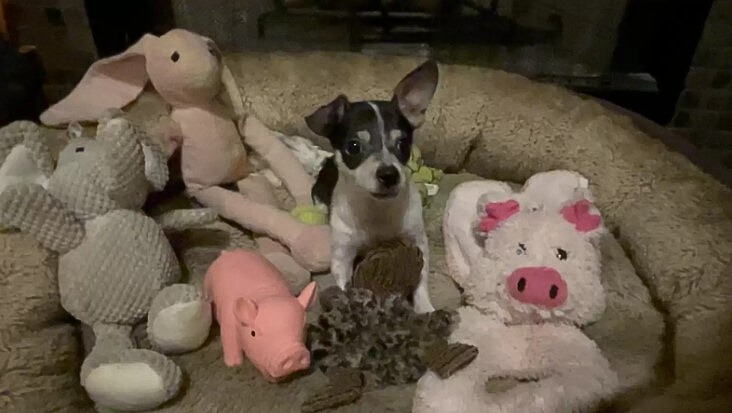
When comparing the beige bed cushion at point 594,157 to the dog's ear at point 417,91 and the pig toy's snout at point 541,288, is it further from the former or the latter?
the dog's ear at point 417,91

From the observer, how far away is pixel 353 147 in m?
1.51

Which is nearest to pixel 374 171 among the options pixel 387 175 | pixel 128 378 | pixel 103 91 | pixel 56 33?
pixel 387 175

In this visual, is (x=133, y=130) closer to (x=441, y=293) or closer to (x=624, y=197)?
(x=441, y=293)

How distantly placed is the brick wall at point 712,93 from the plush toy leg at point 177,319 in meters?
1.74

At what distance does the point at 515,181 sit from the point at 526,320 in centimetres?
55

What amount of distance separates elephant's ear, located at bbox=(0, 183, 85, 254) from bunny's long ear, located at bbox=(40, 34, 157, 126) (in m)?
0.46

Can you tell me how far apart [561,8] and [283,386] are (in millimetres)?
1606

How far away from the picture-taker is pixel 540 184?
1.70m

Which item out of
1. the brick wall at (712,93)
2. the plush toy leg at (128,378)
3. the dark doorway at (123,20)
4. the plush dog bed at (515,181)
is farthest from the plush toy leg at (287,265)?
the brick wall at (712,93)

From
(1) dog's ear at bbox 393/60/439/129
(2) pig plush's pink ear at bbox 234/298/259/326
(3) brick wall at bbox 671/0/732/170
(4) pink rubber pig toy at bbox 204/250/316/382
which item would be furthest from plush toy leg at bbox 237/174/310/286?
(3) brick wall at bbox 671/0/732/170

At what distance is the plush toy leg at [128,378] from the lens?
1.28 m

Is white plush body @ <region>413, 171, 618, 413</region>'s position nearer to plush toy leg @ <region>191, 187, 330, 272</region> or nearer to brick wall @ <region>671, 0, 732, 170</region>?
plush toy leg @ <region>191, 187, 330, 272</region>

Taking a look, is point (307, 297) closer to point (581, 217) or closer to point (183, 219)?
point (183, 219)

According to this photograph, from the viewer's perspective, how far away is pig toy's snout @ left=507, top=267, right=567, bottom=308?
4.63 ft
